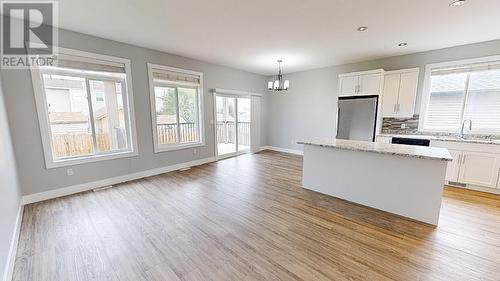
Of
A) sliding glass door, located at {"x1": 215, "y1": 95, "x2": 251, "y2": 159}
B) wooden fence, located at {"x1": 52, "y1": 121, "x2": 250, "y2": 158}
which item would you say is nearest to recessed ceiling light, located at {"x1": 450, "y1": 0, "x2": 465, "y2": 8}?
sliding glass door, located at {"x1": 215, "y1": 95, "x2": 251, "y2": 159}

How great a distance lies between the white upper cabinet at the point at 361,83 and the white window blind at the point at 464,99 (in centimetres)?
98

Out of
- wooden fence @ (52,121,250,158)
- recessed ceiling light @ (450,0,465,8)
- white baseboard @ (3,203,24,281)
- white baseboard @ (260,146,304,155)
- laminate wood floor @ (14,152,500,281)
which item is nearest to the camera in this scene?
white baseboard @ (3,203,24,281)

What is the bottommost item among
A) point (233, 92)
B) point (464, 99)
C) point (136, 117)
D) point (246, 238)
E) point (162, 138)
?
point (246, 238)

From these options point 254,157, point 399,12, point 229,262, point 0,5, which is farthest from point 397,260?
point 0,5

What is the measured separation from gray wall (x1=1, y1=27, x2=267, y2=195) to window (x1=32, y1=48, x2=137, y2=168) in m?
0.11

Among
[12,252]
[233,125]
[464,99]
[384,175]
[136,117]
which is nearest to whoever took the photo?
[12,252]

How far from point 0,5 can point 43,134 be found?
5.54 ft

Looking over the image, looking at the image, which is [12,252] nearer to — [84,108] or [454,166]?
[84,108]

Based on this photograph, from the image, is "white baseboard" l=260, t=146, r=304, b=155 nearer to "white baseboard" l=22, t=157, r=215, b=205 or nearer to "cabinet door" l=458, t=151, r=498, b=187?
"white baseboard" l=22, t=157, r=215, b=205

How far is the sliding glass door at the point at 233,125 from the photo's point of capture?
622cm

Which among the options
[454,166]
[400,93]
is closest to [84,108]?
[400,93]

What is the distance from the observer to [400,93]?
4.28 meters

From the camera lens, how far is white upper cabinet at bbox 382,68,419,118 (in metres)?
4.13

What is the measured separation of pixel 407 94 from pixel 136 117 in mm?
5826
